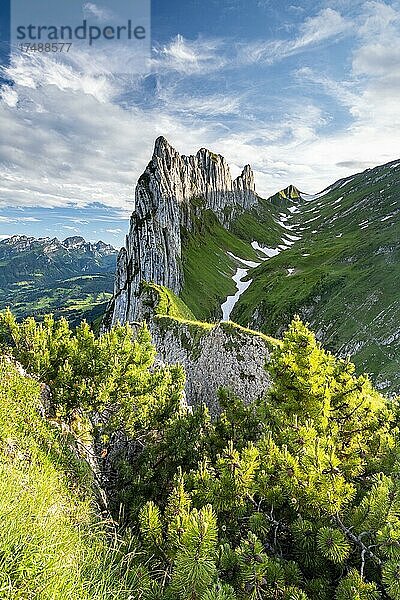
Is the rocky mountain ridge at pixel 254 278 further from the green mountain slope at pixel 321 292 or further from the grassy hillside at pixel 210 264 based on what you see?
the grassy hillside at pixel 210 264

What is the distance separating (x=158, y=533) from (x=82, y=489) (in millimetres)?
2448

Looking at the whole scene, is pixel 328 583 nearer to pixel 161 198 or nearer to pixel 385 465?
pixel 385 465

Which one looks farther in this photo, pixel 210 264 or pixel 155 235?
pixel 210 264

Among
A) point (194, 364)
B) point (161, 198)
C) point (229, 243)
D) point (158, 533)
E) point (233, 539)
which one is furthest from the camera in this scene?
point (229, 243)

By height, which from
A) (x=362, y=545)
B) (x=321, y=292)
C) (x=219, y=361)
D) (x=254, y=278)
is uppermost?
(x=254, y=278)

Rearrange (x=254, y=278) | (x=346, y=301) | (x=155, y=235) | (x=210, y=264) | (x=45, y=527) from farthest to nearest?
(x=254, y=278) < (x=210, y=264) < (x=155, y=235) < (x=346, y=301) < (x=45, y=527)

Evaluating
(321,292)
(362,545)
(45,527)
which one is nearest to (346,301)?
(321,292)

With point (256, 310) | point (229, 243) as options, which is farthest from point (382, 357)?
point (229, 243)

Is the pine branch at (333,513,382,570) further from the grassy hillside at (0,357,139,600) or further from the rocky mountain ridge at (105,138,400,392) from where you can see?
the rocky mountain ridge at (105,138,400,392)

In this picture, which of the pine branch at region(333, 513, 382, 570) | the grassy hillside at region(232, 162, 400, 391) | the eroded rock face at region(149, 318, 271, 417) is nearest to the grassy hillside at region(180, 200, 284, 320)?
the grassy hillside at region(232, 162, 400, 391)

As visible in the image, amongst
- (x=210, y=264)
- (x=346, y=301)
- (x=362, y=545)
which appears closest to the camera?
(x=362, y=545)

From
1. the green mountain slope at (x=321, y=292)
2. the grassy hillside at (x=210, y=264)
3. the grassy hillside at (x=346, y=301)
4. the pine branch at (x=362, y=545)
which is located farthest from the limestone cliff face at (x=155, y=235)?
the pine branch at (x=362, y=545)

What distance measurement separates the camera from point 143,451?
556 inches

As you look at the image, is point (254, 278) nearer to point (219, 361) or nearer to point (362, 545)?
point (219, 361)
